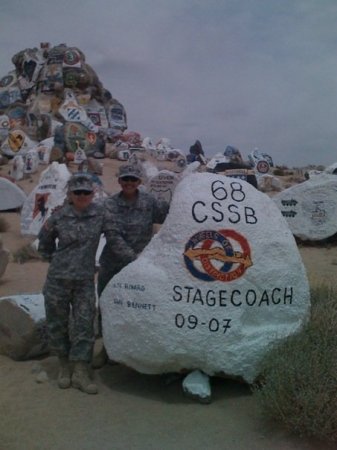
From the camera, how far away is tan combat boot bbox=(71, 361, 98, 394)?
13.7 ft

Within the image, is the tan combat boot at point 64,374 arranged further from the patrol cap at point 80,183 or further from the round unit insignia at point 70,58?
the round unit insignia at point 70,58

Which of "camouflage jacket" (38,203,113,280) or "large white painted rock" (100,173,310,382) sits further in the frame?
"camouflage jacket" (38,203,113,280)

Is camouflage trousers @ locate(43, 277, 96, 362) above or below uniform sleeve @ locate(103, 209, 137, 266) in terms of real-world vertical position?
below

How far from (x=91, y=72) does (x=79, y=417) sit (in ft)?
124

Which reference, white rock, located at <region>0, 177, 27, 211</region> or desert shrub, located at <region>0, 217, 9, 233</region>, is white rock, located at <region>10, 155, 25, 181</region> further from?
desert shrub, located at <region>0, 217, 9, 233</region>

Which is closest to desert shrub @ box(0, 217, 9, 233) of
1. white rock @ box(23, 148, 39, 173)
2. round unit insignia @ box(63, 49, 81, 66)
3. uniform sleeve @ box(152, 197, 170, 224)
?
uniform sleeve @ box(152, 197, 170, 224)

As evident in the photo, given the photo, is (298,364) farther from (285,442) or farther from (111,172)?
(111,172)

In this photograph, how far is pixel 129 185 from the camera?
15.4ft

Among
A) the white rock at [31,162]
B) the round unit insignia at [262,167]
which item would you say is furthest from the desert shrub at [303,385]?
the round unit insignia at [262,167]

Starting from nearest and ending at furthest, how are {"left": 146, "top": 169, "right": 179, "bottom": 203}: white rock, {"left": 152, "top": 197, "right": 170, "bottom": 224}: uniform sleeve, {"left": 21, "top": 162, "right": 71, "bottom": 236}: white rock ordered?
1. {"left": 152, "top": 197, "right": 170, "bottom": 224}: uniform sleeve
2. {"left": 21, "top": 162, "right": 71, "bottom": 236}: white rock
3. {"left": 146, "top": 169, "right": 179, "bottom": 203}: white rock

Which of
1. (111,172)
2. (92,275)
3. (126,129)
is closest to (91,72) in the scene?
(126,129)

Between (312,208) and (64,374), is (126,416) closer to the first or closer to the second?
(64,374)

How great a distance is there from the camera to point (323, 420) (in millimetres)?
3240

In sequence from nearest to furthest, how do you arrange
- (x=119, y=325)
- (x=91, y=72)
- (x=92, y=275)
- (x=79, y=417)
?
1. (x=79, y=417)
2. (x=119, y=325)
3. (x=92, y=275)
4. (x=91, y=72)
